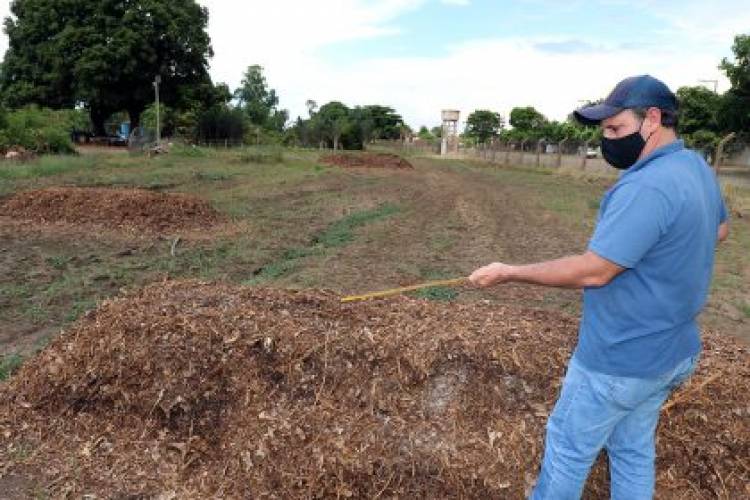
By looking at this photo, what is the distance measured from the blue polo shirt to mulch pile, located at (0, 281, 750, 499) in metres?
1.06

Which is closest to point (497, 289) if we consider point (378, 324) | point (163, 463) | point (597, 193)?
point (378, 324)

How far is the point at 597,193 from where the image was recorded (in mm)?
21578

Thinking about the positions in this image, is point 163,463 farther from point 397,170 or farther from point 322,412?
point 397,170

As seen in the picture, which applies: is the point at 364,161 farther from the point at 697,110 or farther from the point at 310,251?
the point at 310,251

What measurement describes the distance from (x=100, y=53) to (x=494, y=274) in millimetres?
39000

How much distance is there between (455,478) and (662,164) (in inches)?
69.4

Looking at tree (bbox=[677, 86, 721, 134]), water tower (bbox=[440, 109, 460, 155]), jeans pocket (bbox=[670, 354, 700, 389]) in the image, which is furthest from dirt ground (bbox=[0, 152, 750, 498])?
water tower (bbox=[440, 109, 460, 155])

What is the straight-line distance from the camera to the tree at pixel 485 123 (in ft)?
290

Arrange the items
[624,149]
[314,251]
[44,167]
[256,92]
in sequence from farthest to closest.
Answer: [256,92], [44,167], [314,251], [624,149]

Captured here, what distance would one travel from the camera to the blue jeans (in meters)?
2.37

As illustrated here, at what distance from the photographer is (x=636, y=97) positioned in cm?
229

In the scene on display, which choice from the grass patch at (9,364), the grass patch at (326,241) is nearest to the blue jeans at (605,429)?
the grass patch at (9,364)

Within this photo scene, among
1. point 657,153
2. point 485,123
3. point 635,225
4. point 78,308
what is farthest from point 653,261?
point 485,123

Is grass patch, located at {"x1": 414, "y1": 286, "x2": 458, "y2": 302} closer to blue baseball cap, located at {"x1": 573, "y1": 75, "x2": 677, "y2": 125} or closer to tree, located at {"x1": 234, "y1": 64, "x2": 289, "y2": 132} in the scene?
blue baseball cap, located at {"x1": 573, "y1": 75, "x2": 677, "y2": 125}
